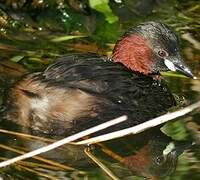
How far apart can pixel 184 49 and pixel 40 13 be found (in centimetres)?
182

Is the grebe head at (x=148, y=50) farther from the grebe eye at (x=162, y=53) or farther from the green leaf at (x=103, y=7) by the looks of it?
the green leaf at (x=103, y=7)

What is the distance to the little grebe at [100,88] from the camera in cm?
568

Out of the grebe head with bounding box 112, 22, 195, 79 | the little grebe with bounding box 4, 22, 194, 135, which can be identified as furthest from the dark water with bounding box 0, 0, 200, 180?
the grebe head with bounding box 112, 22, 195, 79

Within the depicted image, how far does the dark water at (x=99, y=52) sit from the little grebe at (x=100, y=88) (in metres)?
0.19

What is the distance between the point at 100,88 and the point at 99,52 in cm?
185

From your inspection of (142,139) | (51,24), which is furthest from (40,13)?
(142,139)

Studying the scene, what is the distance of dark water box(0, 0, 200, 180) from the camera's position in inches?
203

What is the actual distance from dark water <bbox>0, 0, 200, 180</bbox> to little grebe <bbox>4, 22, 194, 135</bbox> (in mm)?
195

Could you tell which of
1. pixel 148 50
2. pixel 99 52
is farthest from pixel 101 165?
pixel 99 52

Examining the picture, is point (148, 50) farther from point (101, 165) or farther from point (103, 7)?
point (103, 7)

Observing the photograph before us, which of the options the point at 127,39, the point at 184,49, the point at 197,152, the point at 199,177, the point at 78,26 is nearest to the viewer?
the point at 199,177

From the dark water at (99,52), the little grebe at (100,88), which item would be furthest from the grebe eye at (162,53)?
the dark water at (99,52)

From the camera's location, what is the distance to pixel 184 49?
25.4 ft

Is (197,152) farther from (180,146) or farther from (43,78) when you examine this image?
(43,78)
